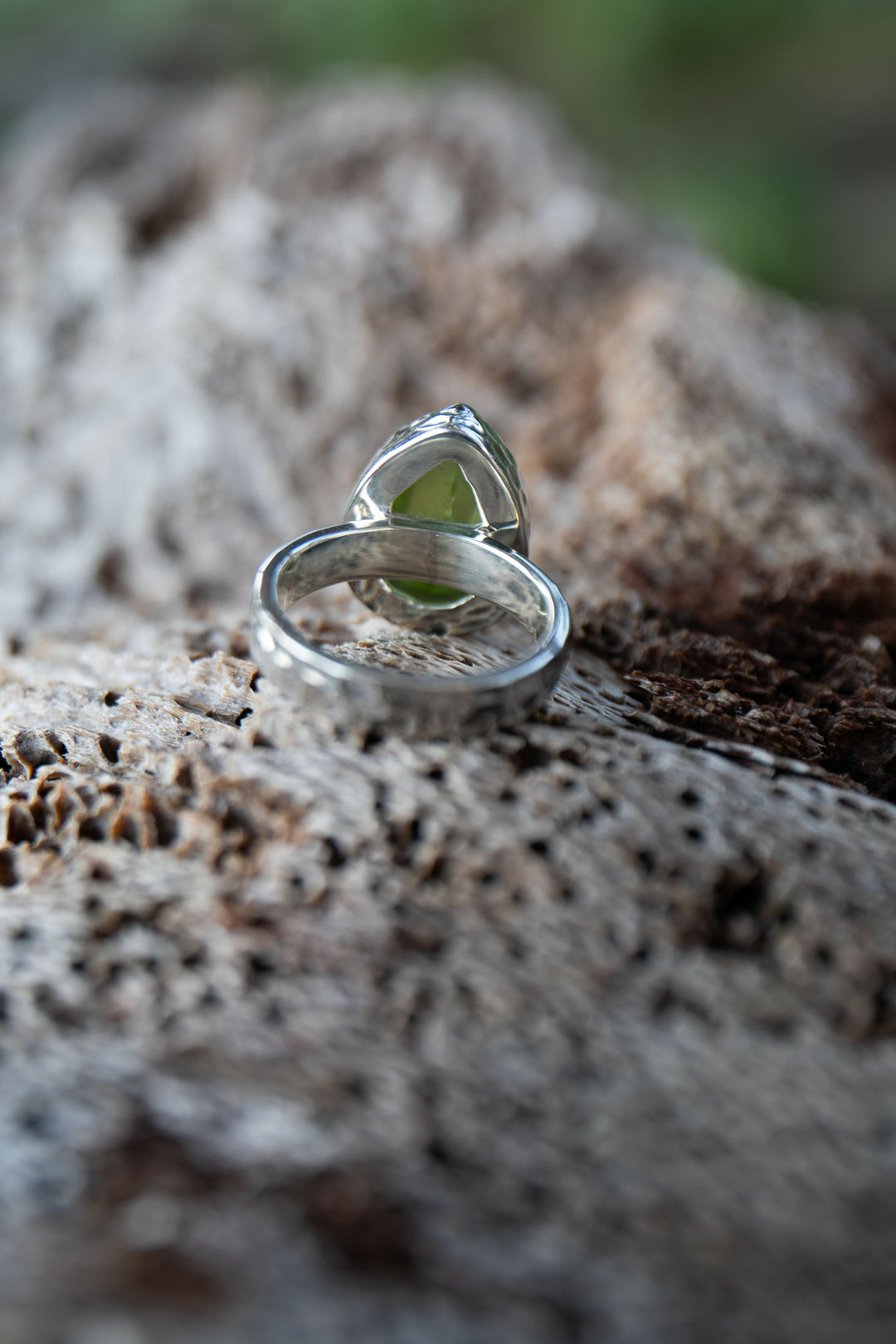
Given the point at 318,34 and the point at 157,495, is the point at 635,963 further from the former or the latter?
the point at 318,34

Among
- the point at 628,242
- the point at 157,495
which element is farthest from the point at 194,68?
the point at 157,495

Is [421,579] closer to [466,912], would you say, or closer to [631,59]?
[466,912]

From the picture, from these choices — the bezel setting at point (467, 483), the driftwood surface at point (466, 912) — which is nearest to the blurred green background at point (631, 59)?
the driftwood surface at point (466, 912)

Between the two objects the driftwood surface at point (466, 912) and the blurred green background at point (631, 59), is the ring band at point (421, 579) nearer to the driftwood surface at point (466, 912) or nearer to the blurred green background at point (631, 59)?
the driftwood surface at point (466, 912)

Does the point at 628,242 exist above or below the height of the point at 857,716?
above

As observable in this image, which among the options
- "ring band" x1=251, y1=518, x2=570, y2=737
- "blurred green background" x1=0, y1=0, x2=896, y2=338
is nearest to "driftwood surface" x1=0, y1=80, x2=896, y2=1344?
"ring band" x1=251, y1=518, x2=570, y2=737
